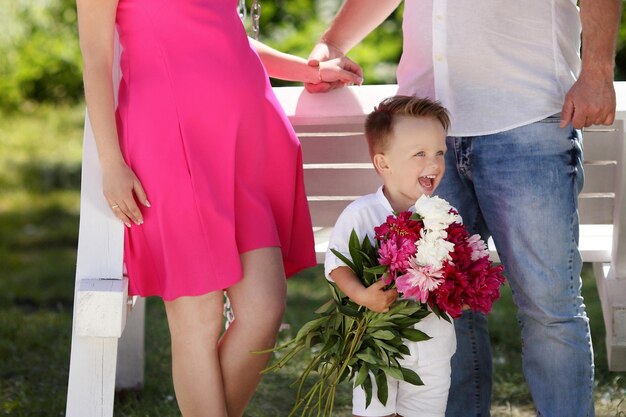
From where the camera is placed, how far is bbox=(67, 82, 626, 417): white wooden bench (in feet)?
10.1

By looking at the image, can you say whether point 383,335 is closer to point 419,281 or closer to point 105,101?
point 419,281

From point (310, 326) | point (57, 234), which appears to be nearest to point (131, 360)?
point (310, 326)

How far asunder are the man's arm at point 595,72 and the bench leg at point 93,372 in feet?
4.63

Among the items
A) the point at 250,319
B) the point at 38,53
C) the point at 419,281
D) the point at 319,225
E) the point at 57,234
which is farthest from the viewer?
the point at 38,53

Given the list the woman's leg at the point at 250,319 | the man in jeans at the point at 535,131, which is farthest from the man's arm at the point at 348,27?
the woman's leg at the point at 250,319

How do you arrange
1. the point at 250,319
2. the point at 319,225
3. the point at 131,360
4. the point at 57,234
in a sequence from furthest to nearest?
the point at 57,234 < the point at 131,360 < the point at 319,225 < the point at 250,319

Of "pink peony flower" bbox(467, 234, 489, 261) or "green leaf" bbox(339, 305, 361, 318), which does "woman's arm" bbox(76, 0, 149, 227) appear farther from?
"pink peony flower" bbox(467, 234, 489, 261)

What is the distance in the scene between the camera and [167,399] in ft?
15.2

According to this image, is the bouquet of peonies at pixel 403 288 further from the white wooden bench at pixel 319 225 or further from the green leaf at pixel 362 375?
the white wooden bench at pixel 319 225

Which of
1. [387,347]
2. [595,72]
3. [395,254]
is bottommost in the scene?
[387,347]

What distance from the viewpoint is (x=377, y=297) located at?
3.04 meters

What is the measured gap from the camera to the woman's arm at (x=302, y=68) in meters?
3.77

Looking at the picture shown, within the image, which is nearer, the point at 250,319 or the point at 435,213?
the point at 435,213

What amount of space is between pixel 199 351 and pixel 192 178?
1.56 feet
